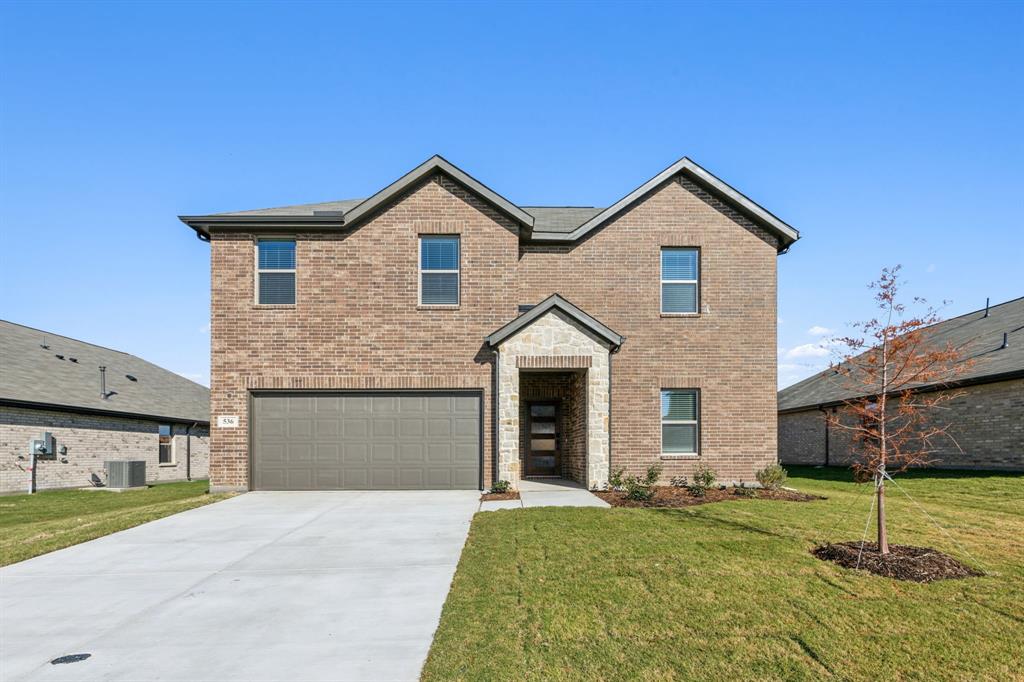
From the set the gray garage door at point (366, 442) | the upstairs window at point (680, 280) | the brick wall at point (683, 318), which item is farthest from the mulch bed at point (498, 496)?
the upstairs window at point (680, 280)

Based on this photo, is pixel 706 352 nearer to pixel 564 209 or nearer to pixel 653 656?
pixel 564 209

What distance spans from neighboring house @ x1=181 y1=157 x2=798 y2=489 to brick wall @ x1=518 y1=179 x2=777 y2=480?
0.20ft

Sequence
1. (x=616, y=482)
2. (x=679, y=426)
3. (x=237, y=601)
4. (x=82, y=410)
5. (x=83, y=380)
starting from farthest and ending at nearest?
(x=83, y=380)
(x=82, y=410)
(x=679, y=426)
(x=616, y=482)
(x=237, y=601)

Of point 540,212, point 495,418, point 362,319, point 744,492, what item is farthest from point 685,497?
point 540,212

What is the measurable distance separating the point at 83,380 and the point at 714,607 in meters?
27.3

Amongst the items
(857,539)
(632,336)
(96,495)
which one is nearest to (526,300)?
(632,336)

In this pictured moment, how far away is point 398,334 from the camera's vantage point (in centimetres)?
1572

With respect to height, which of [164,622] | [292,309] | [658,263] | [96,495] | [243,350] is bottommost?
[96,495]

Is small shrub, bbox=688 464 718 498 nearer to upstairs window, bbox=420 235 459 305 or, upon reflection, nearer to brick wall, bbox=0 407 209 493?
upstairs window, bbox=420 235 459 305

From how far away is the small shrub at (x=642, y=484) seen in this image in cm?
1372

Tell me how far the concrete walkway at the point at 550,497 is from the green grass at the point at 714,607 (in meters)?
2.01

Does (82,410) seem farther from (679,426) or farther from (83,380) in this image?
(679,426)

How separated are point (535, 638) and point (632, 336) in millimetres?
11842

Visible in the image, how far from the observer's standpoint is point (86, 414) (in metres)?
23.2
